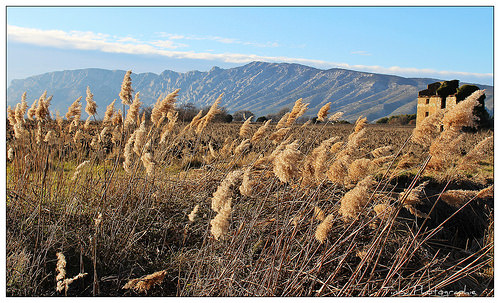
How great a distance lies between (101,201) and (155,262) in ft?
2.80

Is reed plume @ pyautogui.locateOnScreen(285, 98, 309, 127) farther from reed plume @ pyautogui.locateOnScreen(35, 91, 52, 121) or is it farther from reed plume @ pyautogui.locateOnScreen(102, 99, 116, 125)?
reed plume @ pyautogui.locateOnScreen(35, 91, 52, 121)

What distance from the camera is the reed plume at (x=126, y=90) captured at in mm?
3322

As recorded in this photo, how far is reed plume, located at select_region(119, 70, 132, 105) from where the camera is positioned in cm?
332

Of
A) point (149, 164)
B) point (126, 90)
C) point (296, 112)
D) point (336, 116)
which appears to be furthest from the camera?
point (296, 112)

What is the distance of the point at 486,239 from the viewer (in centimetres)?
451

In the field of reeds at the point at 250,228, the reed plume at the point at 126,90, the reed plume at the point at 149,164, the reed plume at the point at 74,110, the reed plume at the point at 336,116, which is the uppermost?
the reed plume at the point at 126,90

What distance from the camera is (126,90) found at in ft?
11.0

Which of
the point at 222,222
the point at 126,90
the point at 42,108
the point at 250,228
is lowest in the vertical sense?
the point at 250,228

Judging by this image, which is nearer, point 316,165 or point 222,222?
point 222,222

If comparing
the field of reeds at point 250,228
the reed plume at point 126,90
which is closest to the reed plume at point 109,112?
the field of reeds at point 250,228

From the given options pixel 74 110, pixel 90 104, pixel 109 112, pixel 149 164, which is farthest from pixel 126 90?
pixel 149 164

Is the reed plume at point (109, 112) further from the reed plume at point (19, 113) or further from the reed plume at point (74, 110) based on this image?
the reed plume at point (19, 113)

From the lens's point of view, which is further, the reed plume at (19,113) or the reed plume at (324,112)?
the reed plume at (19,113)

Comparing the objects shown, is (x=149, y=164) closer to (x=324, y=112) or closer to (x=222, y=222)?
(x=222, y=222)
